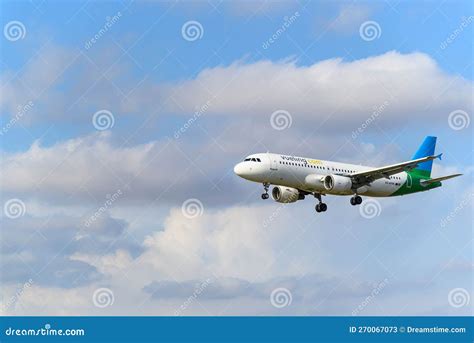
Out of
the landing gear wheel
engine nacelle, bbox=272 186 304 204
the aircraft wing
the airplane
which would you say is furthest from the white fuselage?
the landing gear wheel

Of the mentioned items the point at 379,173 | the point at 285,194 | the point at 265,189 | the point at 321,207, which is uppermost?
the point at 379,173

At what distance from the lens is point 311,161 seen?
84.8 m

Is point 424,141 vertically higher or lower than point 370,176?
higher

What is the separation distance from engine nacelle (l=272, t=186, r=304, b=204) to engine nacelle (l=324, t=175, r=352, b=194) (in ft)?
14.0

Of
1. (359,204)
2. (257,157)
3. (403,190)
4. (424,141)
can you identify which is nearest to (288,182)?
(257,157)

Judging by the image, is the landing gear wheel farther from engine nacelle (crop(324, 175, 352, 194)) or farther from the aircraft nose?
the aircraft nose

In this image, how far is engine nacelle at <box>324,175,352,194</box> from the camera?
276 ft

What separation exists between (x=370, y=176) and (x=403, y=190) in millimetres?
7587

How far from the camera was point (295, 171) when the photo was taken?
8225 cm

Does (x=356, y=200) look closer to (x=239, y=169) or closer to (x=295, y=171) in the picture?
(x=295, y=171)

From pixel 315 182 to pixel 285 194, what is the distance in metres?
4.38

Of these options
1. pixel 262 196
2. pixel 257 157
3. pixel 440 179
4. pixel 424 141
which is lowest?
pixel 262 196

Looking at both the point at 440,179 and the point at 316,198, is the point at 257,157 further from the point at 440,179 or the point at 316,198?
the point at 440,179

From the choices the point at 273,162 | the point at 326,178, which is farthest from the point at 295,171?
the point at 326,178
